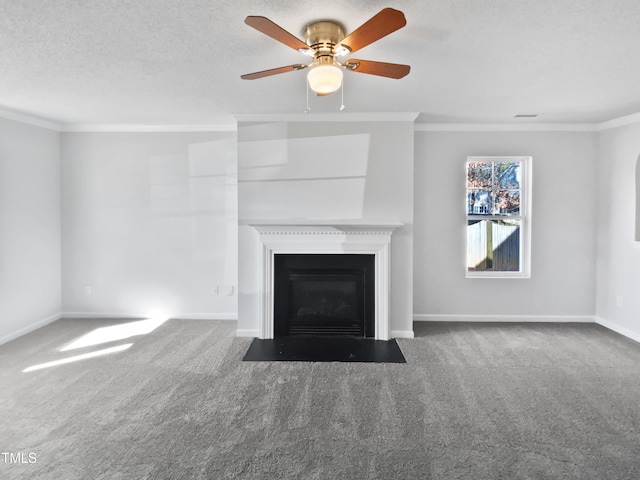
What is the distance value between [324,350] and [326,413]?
3.86 ft

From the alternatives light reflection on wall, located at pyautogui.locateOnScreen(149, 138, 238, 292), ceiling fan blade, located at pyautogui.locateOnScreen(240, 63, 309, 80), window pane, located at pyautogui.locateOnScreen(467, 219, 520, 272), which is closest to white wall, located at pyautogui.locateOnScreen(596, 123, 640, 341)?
window pane, located at pyautogui.locateOnScreen(467, 219, 520, 272)

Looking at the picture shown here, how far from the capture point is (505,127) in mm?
4590

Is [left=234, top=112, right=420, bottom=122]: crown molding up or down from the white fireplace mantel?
up

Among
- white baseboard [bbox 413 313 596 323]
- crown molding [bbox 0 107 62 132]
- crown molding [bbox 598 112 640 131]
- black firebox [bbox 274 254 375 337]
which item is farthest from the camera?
white baseboard [bbox 413 313 596 323]

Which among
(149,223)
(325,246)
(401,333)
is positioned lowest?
(401,333)

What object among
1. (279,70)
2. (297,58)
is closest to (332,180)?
(297,58)

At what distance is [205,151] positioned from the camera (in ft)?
15.7

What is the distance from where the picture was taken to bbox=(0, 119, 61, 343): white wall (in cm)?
407

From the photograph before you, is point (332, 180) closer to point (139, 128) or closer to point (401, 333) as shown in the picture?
point (401, 333)

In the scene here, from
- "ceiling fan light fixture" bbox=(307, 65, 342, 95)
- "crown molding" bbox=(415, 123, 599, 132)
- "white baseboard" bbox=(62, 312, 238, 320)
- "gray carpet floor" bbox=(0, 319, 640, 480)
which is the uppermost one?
"crown molding" bbox=(415, 123, 599, 132)

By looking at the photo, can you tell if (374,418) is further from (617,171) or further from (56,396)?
(617,171)

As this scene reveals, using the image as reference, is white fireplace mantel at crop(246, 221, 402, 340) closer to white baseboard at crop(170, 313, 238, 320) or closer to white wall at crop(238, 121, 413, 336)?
white wall at crop(238, 121, 413, 336)

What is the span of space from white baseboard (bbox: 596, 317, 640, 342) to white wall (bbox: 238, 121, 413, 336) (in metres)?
2.33

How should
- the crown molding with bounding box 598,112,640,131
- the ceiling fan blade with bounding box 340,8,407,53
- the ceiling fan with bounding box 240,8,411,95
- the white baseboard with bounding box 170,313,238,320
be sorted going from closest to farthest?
the ceiling fan blade with bounding box 340,8,407,53
the ceiling fan with bounding box 240,8,411,95
the crown molding with bounding box 598,112,640,131
the white baseboard with bounding box 170,313,238,320
